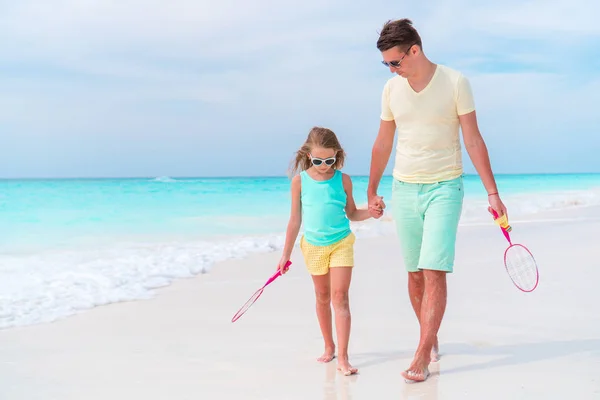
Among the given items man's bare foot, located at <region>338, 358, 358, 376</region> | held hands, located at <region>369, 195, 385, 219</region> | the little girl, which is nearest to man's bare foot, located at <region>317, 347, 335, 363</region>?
the little girl

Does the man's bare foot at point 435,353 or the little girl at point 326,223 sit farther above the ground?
the little girl at point 326,223

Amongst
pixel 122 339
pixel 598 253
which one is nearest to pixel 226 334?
pixel 122 339

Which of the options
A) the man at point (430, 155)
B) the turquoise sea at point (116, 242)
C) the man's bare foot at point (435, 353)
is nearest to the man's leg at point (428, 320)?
the man at point (430, 155)

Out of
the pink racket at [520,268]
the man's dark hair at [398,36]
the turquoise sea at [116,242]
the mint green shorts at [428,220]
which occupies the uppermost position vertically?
the man's dark hair at [398,36]

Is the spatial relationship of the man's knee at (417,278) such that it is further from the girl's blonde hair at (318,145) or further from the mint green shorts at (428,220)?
the girl's blonde hair at (318,145)

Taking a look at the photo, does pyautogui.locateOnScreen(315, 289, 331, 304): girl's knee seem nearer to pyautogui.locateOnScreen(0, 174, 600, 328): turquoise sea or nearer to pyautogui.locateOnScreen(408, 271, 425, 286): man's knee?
pyautogui.locateOnScreen(408, 271, 425, 286): man's knee

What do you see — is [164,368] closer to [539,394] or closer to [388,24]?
[539,394]

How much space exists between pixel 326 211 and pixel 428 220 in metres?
0.62

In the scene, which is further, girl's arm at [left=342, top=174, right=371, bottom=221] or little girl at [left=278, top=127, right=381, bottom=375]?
girl's arm at [left=342, top=174, right=371, bottom=221]

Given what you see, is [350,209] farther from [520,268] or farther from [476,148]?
[520,268]

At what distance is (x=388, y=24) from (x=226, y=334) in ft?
7.95

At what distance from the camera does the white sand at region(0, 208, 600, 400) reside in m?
3.76

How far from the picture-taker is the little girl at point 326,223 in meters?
4.13

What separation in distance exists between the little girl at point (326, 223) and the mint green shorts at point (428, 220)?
0.19m
